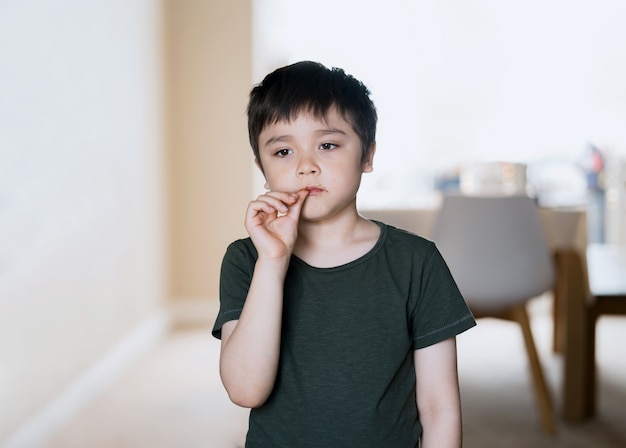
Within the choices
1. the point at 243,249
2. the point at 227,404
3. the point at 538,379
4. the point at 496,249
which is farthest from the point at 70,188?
the point at 243,249

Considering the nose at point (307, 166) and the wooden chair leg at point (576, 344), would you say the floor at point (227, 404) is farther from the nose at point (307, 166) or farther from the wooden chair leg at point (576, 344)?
the nose at point (307, 166)

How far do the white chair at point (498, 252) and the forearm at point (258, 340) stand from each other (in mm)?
1675

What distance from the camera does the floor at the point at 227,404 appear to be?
7.77ft

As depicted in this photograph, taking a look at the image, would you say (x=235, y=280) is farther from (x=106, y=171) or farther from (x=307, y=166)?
(x=106, y=171)

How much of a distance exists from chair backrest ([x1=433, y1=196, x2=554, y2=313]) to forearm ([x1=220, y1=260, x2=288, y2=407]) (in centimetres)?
167

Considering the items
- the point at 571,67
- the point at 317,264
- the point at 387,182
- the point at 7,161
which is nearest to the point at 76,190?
the point at 7,161

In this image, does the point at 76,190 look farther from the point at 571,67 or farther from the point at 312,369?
the point at 571,67

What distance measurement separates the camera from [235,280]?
0.98 meters

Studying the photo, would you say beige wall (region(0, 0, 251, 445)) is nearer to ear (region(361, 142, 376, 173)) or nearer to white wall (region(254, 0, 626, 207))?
white wall (region(254, 0, 626, 207))

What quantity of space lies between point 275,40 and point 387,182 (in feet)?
3.83

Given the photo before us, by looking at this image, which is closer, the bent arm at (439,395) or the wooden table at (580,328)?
the bent arm at (439,395)

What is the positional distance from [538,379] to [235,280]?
1.77m

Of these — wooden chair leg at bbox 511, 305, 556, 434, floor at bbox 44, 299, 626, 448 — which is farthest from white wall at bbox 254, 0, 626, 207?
wooden chair leg at bbox 511, 305, 556, 434

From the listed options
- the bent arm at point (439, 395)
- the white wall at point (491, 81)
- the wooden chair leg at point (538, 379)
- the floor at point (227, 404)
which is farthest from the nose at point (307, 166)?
the white wall at point (491, 81)
